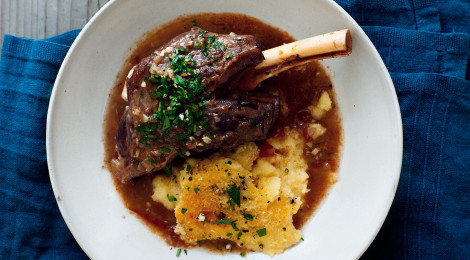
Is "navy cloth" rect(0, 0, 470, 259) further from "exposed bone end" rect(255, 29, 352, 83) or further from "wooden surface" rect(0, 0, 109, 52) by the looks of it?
"exposed bone end" rect(255, 29, 352, 83)

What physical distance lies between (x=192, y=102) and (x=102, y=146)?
4.18ft

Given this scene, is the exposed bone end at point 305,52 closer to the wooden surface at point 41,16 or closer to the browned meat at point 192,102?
the browned meat at point 192,102

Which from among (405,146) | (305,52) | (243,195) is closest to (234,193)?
(243,195)

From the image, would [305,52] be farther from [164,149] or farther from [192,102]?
[164,149]

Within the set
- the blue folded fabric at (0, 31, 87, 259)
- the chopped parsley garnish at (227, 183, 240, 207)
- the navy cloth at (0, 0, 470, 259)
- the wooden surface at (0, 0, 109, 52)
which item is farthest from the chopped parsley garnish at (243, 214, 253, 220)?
the wooden surface at (0, 0, 109, 52)

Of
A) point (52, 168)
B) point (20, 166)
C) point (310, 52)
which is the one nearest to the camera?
point (310, 52)

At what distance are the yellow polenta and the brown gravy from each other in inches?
5.4

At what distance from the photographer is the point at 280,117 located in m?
4.17

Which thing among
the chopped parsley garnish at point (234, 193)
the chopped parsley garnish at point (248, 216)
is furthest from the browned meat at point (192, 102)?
the chopped parsley garnish at point (248, 216)

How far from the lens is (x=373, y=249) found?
4305mm

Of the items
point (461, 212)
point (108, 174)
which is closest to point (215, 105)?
point (108, 174)

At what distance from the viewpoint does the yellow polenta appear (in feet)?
12.6

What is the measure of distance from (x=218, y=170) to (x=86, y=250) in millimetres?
1480

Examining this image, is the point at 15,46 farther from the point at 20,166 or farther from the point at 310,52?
the point at 310,52
